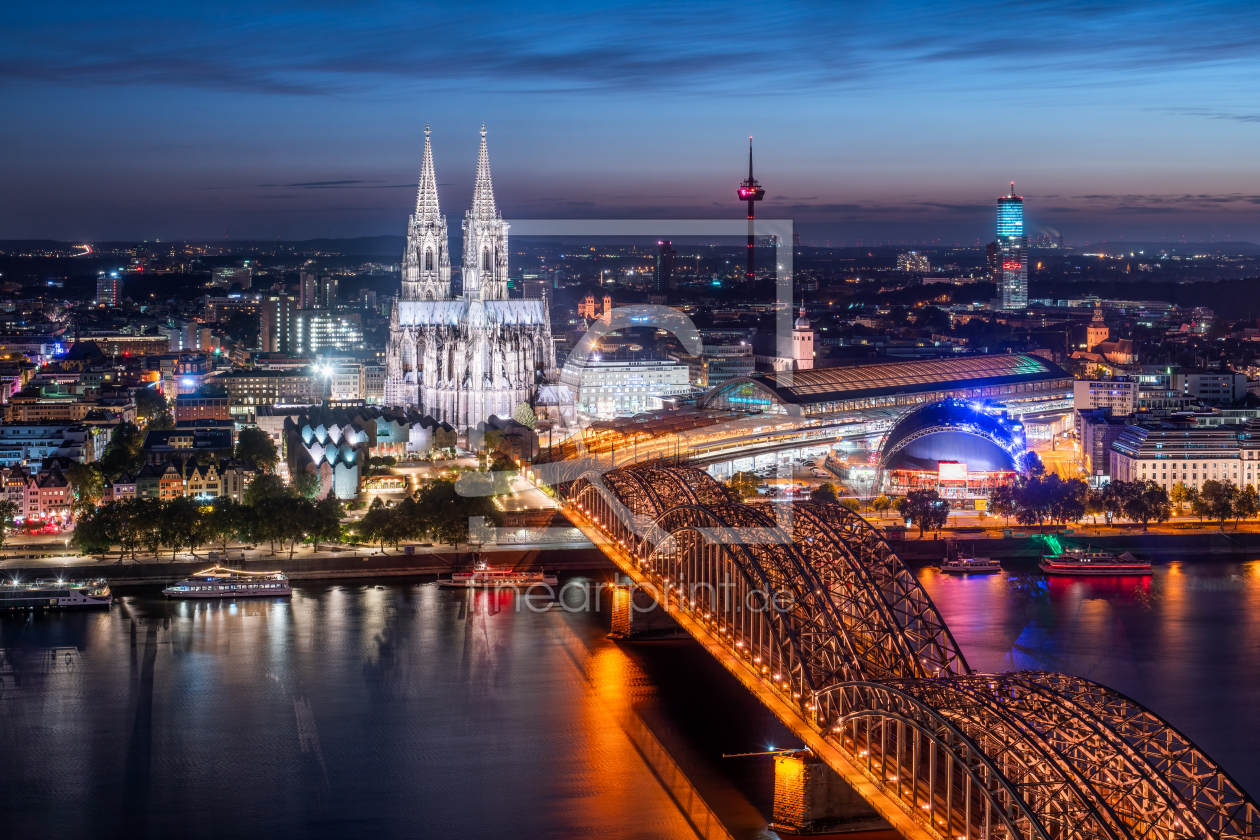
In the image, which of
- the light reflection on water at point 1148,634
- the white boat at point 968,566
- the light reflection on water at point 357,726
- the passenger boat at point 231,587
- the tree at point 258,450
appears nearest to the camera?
the light reflection on water at point 357,726

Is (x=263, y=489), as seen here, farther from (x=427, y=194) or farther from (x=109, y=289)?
(x=109, y=289)

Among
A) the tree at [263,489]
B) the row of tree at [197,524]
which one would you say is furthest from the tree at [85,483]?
the tree at [263,489]

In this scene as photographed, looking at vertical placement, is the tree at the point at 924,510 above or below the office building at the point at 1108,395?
below

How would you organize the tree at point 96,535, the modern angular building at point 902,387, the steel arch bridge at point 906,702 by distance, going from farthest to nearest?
the modern angular building at point 902,387 < the tree at point 96,535 < the steel arch bridge at point 906,702

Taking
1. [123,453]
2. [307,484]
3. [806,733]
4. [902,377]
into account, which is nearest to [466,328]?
[123,453]

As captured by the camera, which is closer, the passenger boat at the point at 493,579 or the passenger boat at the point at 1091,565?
the passenger boat at the point at 493,579

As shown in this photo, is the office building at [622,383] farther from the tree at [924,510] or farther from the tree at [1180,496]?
the tree at [1180,496]
